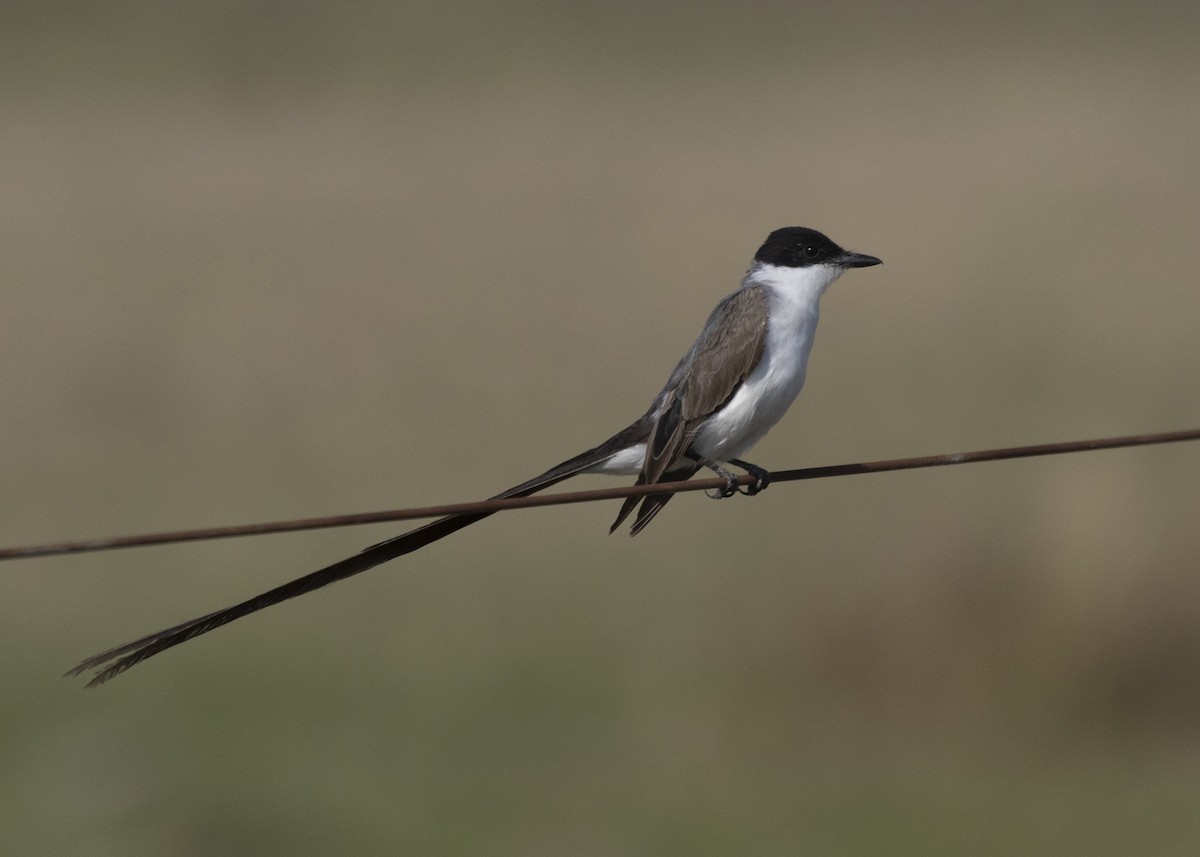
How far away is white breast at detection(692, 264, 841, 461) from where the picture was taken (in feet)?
→ 16.8

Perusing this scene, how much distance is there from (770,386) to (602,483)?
239 inches

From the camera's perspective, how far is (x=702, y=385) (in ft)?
16.9

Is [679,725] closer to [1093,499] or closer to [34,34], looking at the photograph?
[1093,499]

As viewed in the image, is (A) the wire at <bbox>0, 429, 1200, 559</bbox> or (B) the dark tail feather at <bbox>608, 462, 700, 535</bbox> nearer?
(A) the wire at <bbox>0, 429, 1200, 559</bbox>

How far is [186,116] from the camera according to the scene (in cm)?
2120

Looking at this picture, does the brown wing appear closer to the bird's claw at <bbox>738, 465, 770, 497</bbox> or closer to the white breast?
the white breast

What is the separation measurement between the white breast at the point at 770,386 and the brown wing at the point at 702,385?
0.03 m

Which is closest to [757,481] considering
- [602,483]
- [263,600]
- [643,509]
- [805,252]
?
[643,509]

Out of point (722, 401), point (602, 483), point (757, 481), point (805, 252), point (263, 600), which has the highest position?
point (805, 252)

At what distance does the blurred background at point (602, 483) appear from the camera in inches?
394

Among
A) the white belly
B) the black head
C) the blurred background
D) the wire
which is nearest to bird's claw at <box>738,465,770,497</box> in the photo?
the white belly

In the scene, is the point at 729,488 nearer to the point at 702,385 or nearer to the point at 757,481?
the point at 757,481

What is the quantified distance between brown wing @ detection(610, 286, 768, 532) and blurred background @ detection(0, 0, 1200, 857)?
5.03 metres

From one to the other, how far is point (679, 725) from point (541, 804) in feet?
3.26
